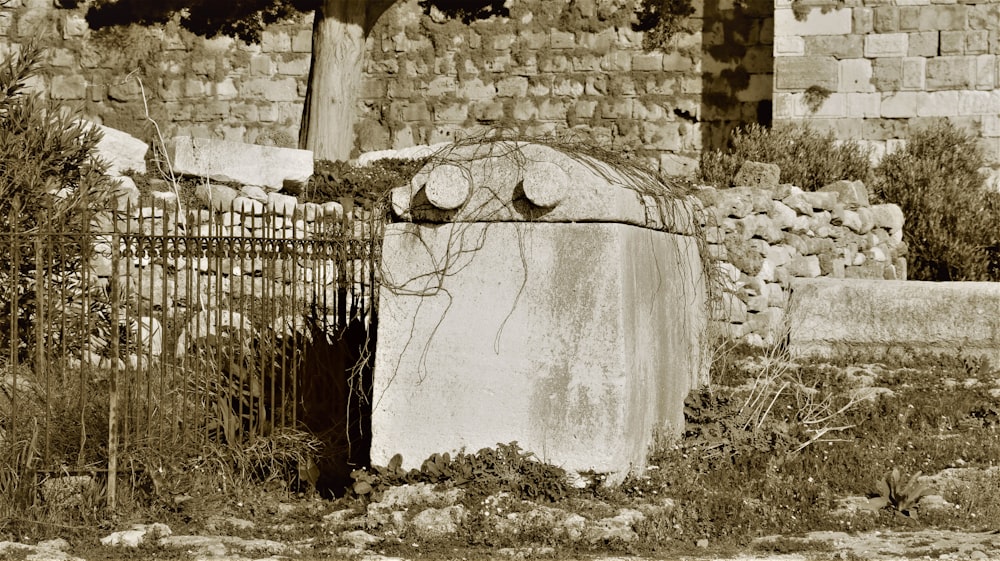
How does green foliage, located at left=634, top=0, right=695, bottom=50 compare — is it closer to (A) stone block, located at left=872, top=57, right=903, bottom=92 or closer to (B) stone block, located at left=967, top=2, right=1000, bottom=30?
(A) stone block, located at left=872, top=57, right=903, bottom=92

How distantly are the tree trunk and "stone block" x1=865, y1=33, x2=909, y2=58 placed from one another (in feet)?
21.3

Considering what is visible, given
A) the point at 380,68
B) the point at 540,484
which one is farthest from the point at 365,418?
the point at 380,68

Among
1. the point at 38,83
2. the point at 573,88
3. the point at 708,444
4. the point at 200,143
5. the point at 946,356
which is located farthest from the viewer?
the point at 38,83

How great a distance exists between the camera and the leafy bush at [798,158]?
13.5 m

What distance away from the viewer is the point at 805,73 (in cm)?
1521

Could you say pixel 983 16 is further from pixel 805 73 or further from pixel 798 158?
pixel 798 158

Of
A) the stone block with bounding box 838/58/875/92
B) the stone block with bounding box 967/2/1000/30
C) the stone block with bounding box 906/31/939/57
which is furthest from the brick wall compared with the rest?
the stone block with bounding box 967/2/1000/30

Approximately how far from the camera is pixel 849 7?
15102mm

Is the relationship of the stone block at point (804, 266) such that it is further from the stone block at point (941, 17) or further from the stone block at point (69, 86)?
the stone block at point (69, 86)

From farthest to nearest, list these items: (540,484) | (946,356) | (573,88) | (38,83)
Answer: (38,83)
(573,88)
(946,356)
(540,484)

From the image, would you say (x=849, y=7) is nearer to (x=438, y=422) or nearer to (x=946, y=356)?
(x=946, y=356)

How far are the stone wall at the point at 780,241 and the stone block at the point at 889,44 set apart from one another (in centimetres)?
292

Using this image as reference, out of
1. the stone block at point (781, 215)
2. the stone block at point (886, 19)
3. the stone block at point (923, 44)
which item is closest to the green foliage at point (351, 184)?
the stone block at point (781, 215)

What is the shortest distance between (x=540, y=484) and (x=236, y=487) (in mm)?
1506
